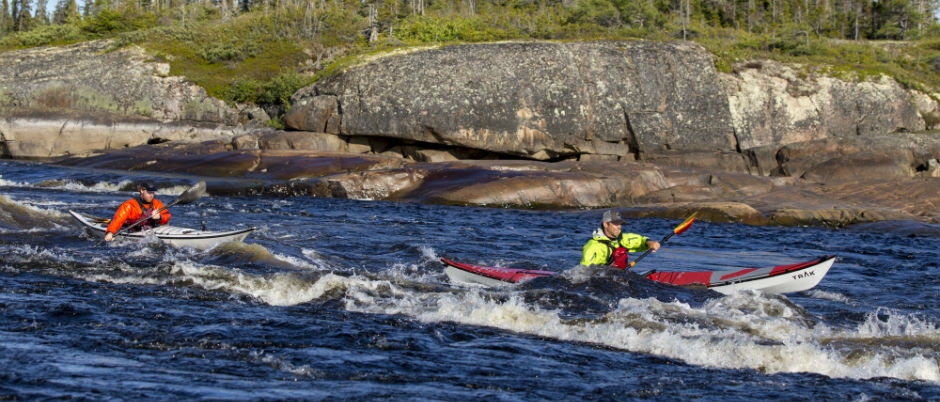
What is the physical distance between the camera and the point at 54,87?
32625 millimetres

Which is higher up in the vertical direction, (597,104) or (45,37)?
(45,37)

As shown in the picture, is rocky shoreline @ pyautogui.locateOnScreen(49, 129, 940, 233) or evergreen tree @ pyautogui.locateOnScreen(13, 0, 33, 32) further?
evergreen tree @ pyautogui.locateOnScreen(13, 0, 33, 32)

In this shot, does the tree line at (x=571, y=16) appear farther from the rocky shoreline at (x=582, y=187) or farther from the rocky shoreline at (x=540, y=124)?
the rocky shoreline at (x=582, y=187)

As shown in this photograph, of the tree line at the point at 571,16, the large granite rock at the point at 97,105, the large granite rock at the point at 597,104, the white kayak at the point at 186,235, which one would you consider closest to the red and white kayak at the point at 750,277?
the white kayak at the point at 186,235

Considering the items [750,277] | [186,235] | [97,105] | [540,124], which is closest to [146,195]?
[186,235]

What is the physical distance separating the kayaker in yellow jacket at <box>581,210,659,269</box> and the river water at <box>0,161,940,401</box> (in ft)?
1.31

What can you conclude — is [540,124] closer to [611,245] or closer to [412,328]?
[611,245]

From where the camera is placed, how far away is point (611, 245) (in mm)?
10719

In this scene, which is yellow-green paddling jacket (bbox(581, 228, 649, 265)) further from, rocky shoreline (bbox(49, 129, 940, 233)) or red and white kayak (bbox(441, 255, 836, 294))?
rocky shoreline (bbox(49, 129, 940, 233))

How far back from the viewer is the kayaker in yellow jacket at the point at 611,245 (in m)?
10.6

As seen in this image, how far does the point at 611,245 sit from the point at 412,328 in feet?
11.8

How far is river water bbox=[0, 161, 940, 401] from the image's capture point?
624 cm

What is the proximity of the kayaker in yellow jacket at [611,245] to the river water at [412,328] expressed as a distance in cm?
40

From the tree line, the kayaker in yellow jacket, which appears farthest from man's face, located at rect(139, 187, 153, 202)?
the tree line
